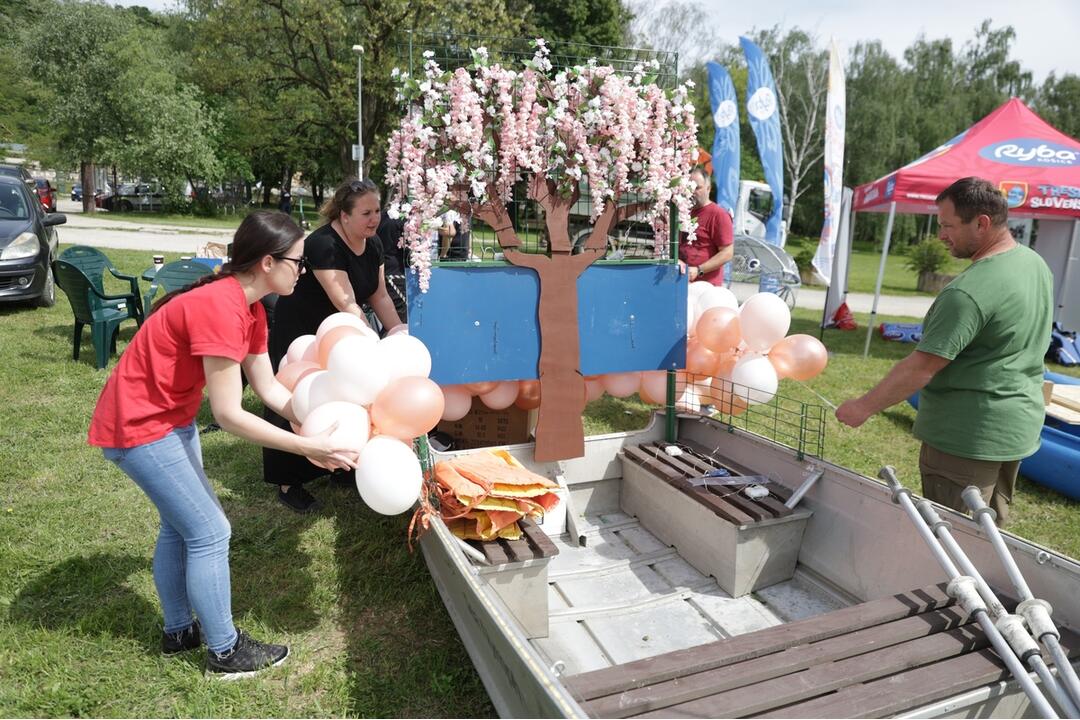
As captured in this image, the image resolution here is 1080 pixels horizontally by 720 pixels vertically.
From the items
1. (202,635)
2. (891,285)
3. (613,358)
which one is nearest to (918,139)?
(891,285)

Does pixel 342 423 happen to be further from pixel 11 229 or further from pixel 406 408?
pixel 11 229

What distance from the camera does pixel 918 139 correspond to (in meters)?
32.6

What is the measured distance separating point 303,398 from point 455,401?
1181 mm

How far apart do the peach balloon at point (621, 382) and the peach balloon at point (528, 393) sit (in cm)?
46

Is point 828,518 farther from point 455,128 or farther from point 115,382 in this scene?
point 115,382

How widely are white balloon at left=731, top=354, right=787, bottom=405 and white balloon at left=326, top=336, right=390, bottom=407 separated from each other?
2217 millimetres

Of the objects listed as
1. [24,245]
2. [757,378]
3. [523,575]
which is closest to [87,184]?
[24,245]

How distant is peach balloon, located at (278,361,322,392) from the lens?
127 inches

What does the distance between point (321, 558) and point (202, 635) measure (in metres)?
0.86

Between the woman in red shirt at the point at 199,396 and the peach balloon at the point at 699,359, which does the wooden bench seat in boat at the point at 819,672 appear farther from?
the peach balloon at the point at 699,359

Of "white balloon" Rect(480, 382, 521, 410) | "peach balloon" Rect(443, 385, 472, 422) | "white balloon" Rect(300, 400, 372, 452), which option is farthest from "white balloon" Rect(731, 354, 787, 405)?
"white balloon" Rect(300, 400, 372, 452)

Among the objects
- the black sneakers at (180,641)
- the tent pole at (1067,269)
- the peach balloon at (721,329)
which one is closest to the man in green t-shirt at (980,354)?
the peach balloon at (721,329)

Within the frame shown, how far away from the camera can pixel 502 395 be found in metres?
4.13

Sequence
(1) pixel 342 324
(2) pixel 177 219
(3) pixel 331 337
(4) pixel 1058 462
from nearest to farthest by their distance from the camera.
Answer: (3) pixel 331 337 < (1) pixel 342 324 < (4) pixel 1058 462 < (2) pixel 177 219
